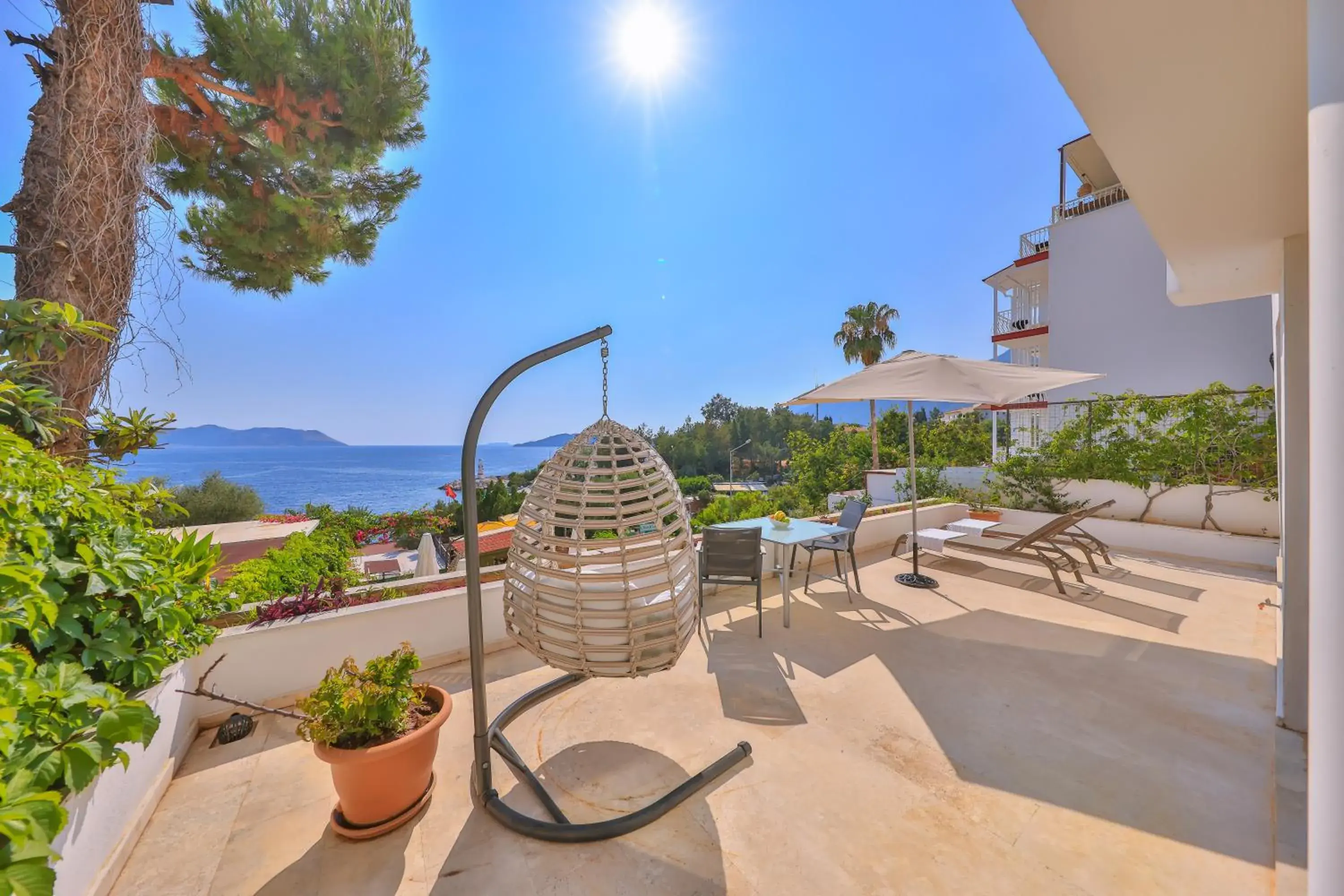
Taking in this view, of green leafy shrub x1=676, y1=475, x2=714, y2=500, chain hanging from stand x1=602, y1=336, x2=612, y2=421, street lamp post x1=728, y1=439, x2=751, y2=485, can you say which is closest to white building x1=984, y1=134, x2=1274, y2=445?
chain hanging from stand x1=602, y1=336, x2=612, y2=421

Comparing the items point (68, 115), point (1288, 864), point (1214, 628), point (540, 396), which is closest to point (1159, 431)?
point (1214, 628)

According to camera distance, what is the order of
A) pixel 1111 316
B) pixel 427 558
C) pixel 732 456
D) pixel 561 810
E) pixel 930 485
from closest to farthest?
pixel 561 810
pixel 427 558
pixel 930 485
pixel 1111 316
pixel 732 456

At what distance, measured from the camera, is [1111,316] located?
421 inches

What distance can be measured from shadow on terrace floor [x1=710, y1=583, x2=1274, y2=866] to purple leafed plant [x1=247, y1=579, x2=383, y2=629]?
252cm

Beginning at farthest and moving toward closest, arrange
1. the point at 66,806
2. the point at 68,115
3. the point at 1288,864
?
the point at 68,115, the point at 1288,864, the point at 66,806

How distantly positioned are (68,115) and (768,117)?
24.1ft

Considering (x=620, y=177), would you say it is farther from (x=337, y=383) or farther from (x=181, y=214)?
(x=337, y=383)

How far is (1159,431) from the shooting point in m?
6.33

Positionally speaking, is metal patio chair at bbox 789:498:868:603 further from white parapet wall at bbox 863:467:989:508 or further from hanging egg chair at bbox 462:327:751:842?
white parapet wall at bbox 863:467:989:508

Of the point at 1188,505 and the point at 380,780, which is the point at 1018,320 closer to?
the point at 1188,505

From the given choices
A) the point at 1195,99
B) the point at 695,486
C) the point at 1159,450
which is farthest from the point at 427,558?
the point at 695,486

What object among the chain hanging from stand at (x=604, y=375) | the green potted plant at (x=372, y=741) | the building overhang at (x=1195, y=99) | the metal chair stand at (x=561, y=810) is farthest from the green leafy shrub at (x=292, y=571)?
the building overhang at (x=1195, y=99)

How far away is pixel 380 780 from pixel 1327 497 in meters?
2.81

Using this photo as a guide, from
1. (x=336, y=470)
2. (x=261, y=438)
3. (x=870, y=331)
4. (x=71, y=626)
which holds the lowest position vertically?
(x=336, y=470)
